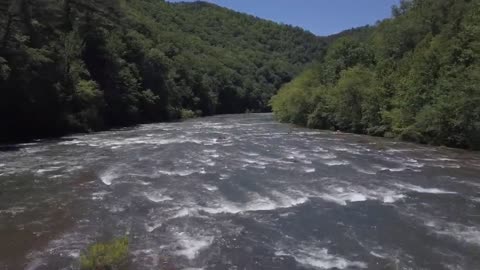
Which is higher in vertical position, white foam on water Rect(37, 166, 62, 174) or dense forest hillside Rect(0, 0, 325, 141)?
dense forest hillside Rect(0, 0, 325, 141)

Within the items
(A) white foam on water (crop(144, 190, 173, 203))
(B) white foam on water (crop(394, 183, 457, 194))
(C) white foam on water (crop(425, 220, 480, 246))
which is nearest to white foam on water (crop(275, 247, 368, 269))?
(C) white foam on water (crop(425, 220, 480, 246))

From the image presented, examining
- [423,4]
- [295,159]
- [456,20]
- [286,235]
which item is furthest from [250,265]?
[423,4]

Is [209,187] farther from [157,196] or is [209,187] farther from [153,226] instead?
[153,226]

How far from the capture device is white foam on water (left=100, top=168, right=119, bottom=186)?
25656mm

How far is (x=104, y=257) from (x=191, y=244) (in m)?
3.26

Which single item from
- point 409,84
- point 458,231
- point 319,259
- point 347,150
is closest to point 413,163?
point 347,150

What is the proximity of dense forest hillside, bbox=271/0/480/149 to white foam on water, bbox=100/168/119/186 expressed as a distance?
25.0 meters

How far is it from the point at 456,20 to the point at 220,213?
41.5 metres

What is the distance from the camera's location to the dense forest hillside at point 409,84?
40.0 metres

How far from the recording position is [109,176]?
88.5 feet

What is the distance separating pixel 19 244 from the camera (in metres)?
15.3

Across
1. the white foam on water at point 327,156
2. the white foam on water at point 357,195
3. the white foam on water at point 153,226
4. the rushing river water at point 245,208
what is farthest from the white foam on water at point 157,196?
the white foam on water at point 327,156

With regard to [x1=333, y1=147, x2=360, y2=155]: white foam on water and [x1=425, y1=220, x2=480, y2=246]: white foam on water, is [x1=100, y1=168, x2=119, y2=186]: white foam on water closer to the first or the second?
[x1=425, y1=220, x2=480, y2=246]: white foam on water

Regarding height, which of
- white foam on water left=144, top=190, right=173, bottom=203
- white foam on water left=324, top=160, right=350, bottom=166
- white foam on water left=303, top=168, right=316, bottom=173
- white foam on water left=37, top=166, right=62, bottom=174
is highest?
white foam on water left=144, top=190, right=173, bottom=203
